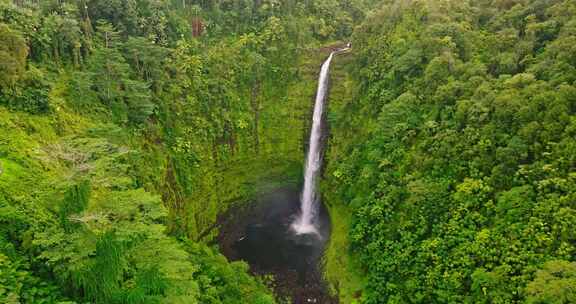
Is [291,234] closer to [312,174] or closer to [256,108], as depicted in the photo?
[312,174]

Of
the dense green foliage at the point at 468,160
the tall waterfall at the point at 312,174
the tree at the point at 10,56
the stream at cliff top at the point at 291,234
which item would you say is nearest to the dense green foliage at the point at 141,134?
the tree at the point at 10,56

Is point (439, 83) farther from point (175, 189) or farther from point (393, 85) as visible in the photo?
point (175, 189)

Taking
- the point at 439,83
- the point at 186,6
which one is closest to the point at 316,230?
the point at 439,83

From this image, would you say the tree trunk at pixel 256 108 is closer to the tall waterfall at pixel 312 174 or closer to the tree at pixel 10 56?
the tall waterfall at pixel 312 174

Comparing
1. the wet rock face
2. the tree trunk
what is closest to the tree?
the wet rock face

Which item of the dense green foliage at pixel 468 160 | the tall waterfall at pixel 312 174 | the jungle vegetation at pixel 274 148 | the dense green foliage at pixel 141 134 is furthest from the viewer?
the tall waterfall at pixel 312 174

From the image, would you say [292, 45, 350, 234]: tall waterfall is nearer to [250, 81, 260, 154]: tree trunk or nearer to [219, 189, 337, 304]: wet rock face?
[219, 189, 337, 304]: wet rock face
